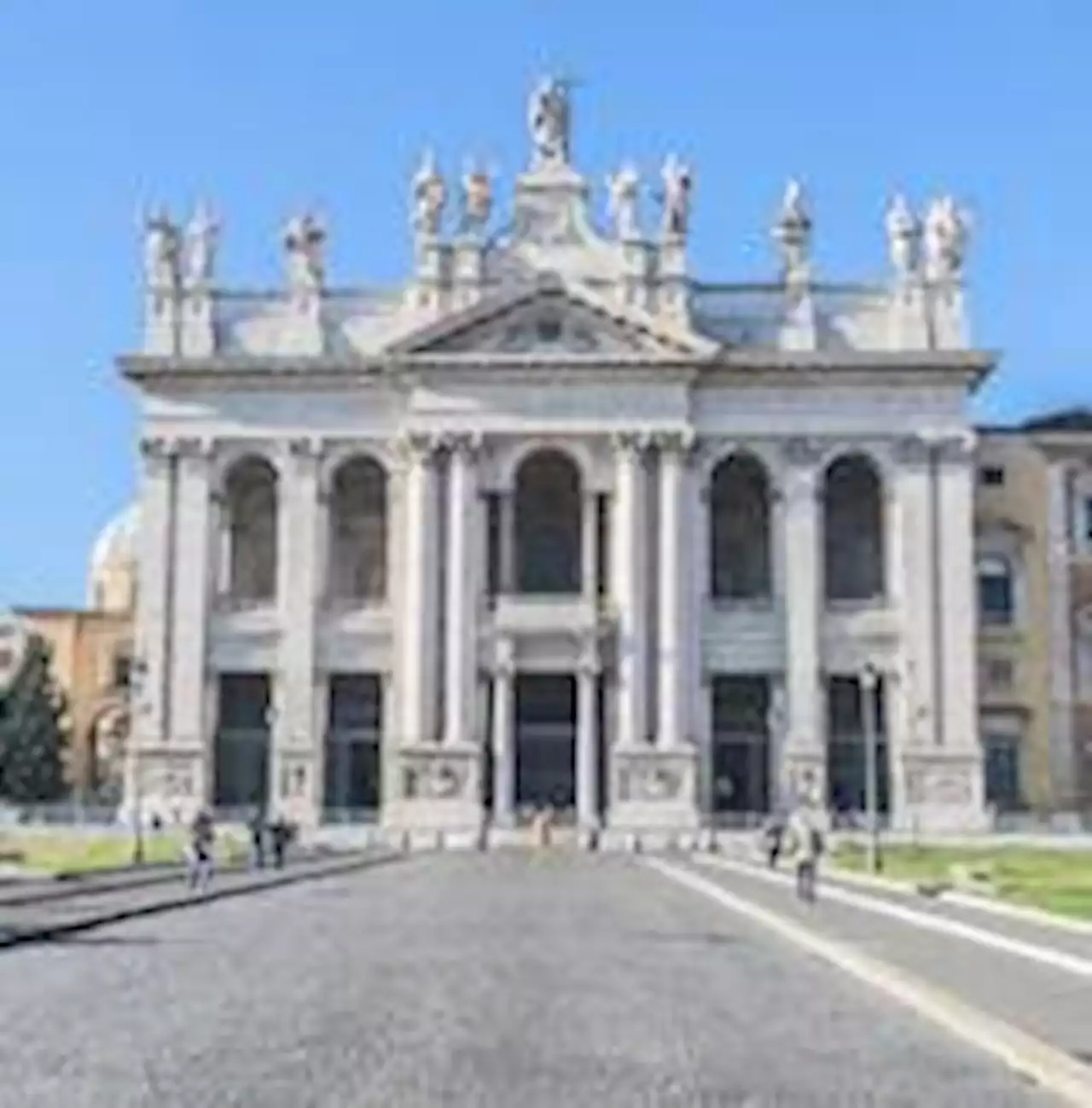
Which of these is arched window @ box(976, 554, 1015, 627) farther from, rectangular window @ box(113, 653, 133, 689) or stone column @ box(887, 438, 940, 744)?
rectangular window @ box(113, 653, 133, 689)

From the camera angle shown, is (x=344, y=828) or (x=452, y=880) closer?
(x=452, y=880)

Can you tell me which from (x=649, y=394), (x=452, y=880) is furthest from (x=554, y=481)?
(x=452, y=880)

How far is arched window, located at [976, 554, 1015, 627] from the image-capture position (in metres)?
81.4

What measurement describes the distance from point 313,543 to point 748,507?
15.0m

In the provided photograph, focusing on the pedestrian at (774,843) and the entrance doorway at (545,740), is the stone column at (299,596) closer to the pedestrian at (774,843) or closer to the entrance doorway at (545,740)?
the entrance doorway at (545,740)

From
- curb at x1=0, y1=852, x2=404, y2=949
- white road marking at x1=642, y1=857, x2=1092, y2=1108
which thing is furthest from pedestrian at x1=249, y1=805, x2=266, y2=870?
white road marking at x1=642, y1=857, x2=1092, y2=1108

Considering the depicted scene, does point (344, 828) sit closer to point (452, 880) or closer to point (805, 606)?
point (805, 606)

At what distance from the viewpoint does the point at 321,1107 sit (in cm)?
1139

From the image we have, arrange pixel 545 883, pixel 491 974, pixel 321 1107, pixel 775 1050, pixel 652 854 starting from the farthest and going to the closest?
1. pixel 652 854
2. pixel 545 883
3. pixel 491 974
4. pixel 775 1050
5. pixel 321 1107

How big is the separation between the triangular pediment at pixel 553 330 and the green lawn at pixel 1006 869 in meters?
19.5

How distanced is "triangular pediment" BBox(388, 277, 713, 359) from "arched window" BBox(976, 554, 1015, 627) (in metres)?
12.7

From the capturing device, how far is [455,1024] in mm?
15734

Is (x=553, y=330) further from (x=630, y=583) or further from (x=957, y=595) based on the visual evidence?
(x=957, y=595)

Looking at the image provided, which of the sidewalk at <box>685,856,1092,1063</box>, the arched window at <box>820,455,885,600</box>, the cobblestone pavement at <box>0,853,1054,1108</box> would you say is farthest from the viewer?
the arched window at <box>820,455,885,600</box>
